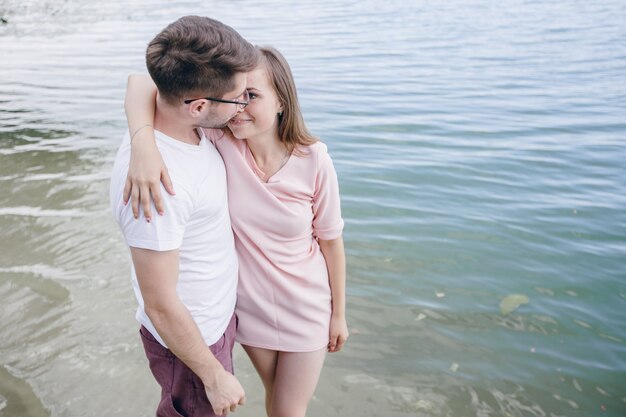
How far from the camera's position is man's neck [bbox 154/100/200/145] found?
82.7 inches

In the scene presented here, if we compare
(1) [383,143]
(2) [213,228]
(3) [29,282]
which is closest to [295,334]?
(2) [213,228]

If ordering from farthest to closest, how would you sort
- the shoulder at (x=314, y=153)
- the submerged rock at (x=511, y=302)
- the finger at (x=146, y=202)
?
the submerged rock at (x=511, y=302), the shoulder at (x=314, y=153), the finger at (x=146, y=202)

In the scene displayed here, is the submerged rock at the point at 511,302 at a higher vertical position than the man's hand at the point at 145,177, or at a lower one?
lower

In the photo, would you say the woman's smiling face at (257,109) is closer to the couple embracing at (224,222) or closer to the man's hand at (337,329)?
the couple embracing at (224,222)

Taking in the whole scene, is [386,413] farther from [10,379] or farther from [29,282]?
[29,282]

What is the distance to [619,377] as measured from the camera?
158 inches

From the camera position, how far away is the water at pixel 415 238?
12.5 ft

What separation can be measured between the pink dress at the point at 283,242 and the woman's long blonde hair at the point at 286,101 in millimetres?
50

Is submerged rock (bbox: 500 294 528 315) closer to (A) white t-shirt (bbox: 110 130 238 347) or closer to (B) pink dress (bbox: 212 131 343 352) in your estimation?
(B) pink dress (bbox: 212 131 343 352)

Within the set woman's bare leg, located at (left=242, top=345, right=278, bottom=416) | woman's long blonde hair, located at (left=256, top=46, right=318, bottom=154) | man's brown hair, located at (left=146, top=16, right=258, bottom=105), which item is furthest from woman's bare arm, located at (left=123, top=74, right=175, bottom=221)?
woman's bare leg, located at (left=242, top=345, right=278, bottom=416)

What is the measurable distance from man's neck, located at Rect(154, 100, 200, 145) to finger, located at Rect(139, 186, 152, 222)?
31cm

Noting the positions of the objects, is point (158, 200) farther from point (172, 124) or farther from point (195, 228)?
point (172, 124)

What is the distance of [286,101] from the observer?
238 centimetres

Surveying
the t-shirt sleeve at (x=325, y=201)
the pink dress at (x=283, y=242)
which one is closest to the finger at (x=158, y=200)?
the pink dress at (x=283, y=242)
